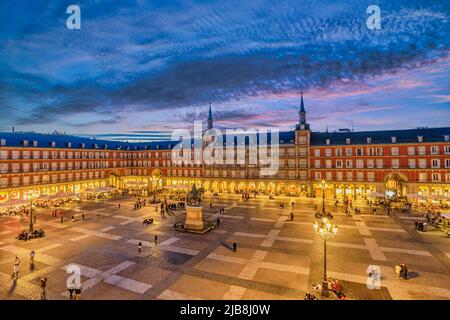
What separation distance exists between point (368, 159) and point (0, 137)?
76219mm

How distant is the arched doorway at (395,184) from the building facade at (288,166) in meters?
0.19

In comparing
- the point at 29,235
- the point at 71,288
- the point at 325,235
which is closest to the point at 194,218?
the point at 71,288

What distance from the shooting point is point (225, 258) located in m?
21.4

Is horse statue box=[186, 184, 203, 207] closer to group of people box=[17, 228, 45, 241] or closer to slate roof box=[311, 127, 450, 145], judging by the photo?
group of people box=[17, 228, 45, 241]

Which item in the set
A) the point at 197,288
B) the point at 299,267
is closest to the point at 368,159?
the point at 299,267

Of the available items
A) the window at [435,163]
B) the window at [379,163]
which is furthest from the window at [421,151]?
the window at [379,163]

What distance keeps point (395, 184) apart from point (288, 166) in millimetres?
Result: 22594

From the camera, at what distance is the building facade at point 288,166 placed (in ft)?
155

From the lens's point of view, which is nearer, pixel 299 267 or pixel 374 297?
pixel 374 297

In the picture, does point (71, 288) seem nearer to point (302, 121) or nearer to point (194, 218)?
point (194, 218)

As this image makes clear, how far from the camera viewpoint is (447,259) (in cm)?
2095
